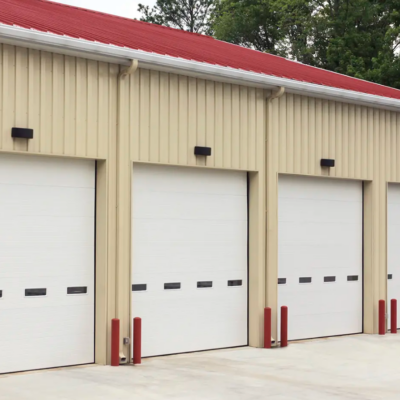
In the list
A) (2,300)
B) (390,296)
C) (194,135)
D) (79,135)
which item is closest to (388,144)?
(390,296)

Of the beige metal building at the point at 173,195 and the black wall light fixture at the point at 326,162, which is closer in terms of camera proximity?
the beige metal building at the point at 173,195

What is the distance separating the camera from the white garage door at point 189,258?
451 inches

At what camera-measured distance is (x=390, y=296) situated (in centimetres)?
1516

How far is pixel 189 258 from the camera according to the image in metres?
12.0

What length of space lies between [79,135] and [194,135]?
2.03 metres

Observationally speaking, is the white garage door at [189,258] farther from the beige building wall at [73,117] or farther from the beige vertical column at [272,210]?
the beige building wall at [73,117]

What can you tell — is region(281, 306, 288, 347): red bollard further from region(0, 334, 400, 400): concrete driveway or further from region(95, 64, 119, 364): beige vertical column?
region(95, 64, 119, 364): beige vertical column

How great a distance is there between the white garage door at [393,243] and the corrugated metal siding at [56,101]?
259 inches

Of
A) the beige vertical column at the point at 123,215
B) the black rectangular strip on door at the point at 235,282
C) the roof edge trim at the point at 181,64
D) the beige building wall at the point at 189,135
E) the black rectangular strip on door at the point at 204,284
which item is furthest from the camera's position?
the black rectangular strip on door at the point at 235,282

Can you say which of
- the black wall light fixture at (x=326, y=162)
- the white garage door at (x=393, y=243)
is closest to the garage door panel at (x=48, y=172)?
the black wall light fixture at (x=326, y=162)

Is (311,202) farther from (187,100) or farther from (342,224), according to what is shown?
(187,100)

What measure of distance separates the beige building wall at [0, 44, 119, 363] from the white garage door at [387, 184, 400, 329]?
643 cm

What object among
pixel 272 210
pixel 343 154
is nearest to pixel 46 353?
pixel 272 210

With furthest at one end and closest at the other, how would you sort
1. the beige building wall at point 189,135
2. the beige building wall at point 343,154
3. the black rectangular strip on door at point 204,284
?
the beige building wall at point 343,154 → the black rectangular strip on door at point 204,284 → the beige building wall at point 189,135
